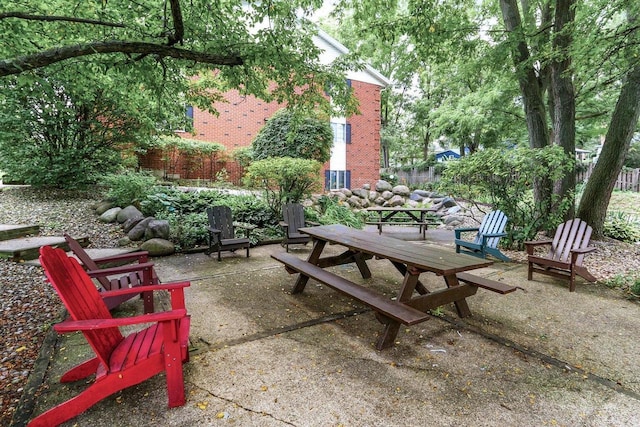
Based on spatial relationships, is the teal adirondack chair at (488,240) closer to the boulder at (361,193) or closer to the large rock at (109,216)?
the large rock at (109,216)

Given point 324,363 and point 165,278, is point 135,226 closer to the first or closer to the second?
point 165,278

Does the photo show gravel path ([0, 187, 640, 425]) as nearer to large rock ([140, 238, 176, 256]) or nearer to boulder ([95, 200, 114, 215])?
boulder ([95, 200, 114, 215])

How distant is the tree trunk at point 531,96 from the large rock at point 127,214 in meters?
8.33

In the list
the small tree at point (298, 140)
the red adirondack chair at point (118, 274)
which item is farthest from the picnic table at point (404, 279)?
the small tree at point (298, 140)

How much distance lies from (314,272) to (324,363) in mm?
1328

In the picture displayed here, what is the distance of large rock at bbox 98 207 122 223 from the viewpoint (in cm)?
736

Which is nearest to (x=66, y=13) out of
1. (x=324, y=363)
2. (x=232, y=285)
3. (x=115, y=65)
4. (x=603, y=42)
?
(x=115, y=65)

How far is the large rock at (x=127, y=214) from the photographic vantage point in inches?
288

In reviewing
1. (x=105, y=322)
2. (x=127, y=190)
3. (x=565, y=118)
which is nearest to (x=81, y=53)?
(x=105, y=322)

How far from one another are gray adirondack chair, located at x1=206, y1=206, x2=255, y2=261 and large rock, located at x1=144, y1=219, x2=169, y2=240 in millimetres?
965

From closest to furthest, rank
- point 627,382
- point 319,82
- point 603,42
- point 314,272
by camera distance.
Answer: point 627,382, point 314,272, point 603,42, point 319,82

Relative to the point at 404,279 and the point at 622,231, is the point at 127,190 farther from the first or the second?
the point at 622,231

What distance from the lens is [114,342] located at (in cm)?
234

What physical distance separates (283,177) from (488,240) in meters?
4.82
